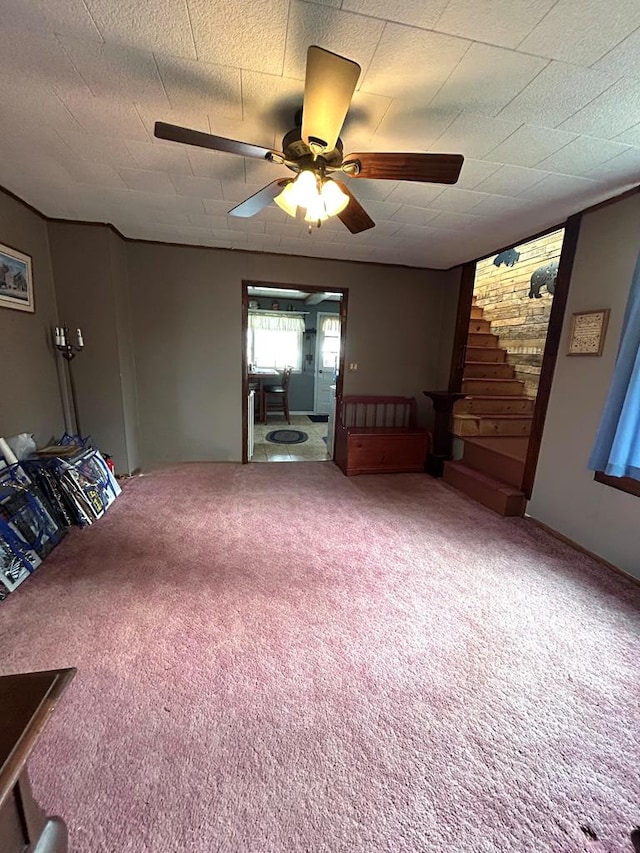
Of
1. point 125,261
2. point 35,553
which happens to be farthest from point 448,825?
point 125,261

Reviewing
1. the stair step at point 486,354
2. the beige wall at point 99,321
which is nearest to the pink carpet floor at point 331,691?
the beige wall at point 99,321

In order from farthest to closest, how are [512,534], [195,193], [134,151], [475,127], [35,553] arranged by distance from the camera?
1. [512,534]
2. [195,193]
3. [35,553]
4. [134,151]
5. [475,127]

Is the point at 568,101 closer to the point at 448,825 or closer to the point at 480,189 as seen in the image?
the point at 480,189

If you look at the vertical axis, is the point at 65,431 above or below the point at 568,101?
below

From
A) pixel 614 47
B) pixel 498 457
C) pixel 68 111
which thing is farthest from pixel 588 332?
pixel 68 111

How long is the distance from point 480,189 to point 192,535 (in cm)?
297

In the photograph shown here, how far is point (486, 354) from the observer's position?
14.6ft

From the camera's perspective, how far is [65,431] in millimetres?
3178

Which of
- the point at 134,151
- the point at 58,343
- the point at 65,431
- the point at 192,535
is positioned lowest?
the point at 192,535

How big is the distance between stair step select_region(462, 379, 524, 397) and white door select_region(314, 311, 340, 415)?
342cm

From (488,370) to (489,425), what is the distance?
0.88 m

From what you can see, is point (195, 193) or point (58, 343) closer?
point (195, 193)

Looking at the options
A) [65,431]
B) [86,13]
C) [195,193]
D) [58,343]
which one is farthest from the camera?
[65,431]

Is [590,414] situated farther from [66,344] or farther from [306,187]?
[66,344]
